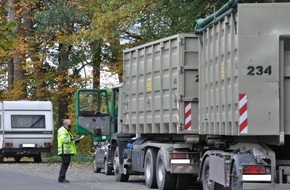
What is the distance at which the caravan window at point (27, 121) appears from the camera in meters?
37.2

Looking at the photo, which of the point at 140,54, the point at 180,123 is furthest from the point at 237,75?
the point at 140,54

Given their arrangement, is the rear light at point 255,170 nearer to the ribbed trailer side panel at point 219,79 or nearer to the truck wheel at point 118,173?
the ribbed trailer side panel at point 219,79

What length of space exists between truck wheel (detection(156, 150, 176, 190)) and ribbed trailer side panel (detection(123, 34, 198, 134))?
67 centimetres

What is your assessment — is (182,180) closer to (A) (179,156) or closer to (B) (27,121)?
(A) (179,156)

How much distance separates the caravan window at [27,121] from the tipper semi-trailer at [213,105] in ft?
41.7

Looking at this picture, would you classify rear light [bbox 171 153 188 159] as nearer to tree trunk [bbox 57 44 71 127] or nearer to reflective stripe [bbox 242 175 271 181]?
reflective stripe [bbox 242 175 271 181]

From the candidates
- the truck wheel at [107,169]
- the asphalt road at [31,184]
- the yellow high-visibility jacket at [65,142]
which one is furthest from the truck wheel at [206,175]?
the truck wheel at [107,169]

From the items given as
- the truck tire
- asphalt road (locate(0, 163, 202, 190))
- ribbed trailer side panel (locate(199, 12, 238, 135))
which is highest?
ribbed trailer side panel (locate(199, 12, 238, 135))

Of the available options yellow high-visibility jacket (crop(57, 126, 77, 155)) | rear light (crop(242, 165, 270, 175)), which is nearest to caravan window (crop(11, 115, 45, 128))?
yellow high-visibility jacket (crop(57, 126, 77, 155))

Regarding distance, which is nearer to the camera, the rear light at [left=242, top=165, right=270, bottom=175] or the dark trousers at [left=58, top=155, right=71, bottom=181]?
the rear light at [left=242, top=165, right=270, bottom=175]

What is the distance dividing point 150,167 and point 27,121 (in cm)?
1738

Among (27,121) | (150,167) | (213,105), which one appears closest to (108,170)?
(150,167)

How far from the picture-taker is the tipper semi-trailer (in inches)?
558

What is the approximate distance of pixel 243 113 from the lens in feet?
47.1
